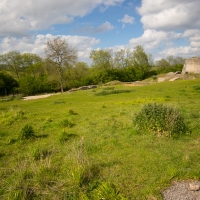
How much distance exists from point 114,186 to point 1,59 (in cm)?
5862

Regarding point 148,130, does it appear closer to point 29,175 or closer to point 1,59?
point 29,175

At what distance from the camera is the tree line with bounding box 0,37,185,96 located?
116 feet

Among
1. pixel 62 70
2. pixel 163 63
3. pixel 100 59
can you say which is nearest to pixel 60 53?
pixel 62 70

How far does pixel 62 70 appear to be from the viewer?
3769 centimetres

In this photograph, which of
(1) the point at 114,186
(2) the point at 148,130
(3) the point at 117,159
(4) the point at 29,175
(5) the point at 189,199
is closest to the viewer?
(5) the point at 189,199

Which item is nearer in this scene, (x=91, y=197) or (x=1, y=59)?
(x=91, y=197)

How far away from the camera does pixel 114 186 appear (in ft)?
15.0

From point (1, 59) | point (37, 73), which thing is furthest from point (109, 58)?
point (1, 59)

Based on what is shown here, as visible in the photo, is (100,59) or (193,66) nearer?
(193,66)

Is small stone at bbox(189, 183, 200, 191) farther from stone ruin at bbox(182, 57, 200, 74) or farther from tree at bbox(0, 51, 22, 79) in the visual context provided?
tree at bbox(0, 51, 22, 79)

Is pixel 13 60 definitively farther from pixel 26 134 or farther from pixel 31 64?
pixel 26 134

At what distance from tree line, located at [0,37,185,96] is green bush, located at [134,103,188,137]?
2915 cm

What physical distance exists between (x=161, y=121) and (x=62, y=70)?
32437 mm

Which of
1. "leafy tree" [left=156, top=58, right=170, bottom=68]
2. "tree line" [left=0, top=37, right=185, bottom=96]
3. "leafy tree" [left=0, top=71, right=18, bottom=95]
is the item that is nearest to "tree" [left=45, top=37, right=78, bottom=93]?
"tree line" [left=0, top=37, right=185, bottom=96]
